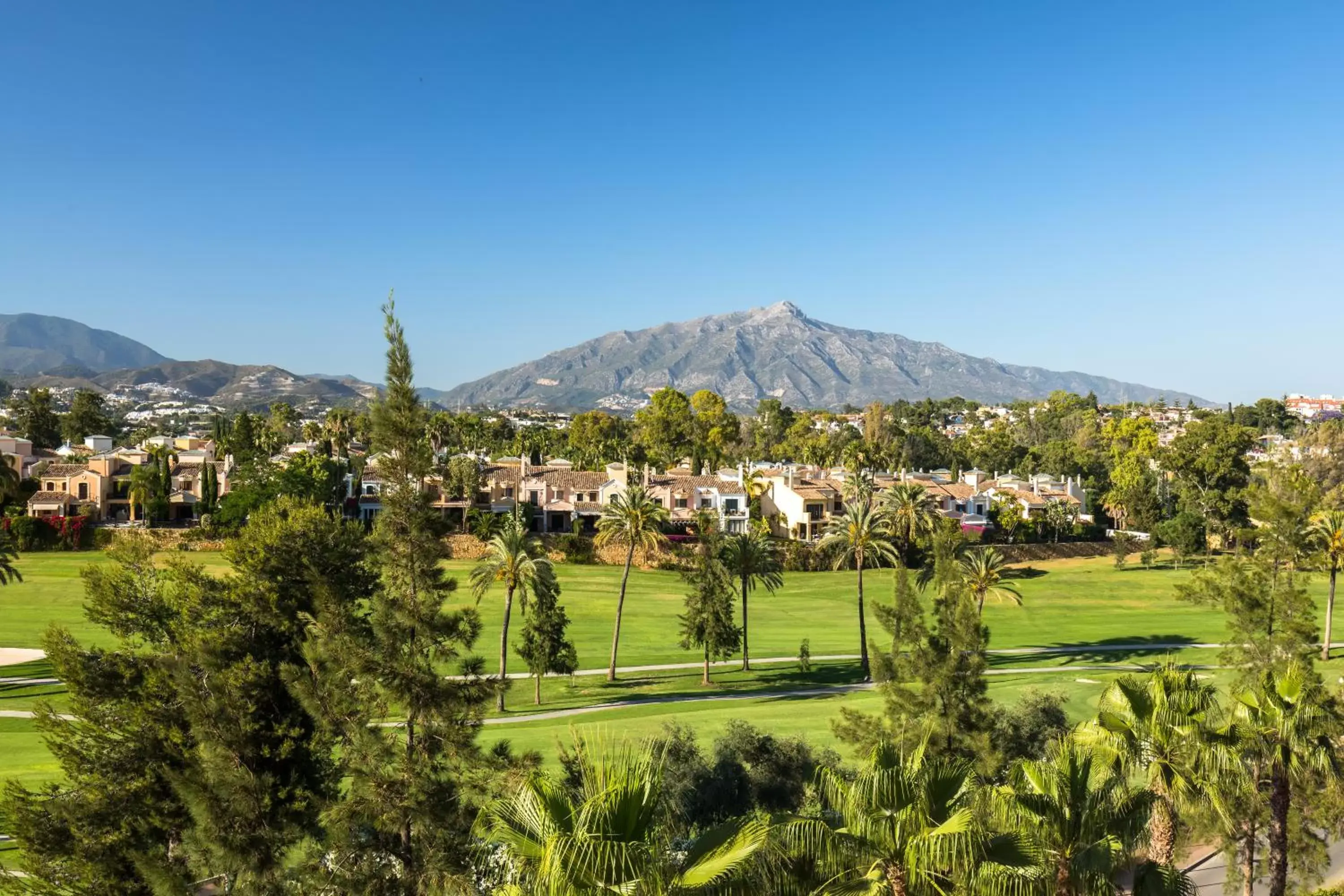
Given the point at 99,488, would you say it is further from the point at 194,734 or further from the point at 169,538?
the point at 194,734

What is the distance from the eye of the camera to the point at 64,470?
7856 cm

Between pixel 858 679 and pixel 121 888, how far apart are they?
110ft

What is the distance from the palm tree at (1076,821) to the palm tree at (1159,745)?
1.91 m

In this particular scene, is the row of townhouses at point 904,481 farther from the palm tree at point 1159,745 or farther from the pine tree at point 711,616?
the palm tree at point 1159,745

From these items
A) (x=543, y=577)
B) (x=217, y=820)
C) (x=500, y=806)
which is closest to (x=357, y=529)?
(x=217, y=820)

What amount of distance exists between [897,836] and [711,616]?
3205cm

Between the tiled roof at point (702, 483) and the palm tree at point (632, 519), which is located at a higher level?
the tiled roof at point (702, 483)

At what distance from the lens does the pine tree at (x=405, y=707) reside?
11.5m

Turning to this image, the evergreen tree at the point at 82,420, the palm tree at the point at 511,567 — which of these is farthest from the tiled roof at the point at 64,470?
the palm tree at the point at 511,567

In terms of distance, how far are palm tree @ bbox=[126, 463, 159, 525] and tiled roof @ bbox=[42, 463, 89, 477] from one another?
4.45 metres

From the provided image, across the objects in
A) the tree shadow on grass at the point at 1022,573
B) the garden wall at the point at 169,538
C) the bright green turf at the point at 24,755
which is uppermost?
the garden wall at the point at 169,538

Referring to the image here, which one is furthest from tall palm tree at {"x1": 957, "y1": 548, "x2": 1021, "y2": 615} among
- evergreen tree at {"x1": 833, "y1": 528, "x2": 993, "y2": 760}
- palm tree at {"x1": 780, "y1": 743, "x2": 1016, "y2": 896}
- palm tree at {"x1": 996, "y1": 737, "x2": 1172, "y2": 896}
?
palm tree at {"x1": 780, "y1": 743, "x2": 1016, "y2": 896}

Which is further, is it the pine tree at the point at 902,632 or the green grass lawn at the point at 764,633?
the green grass lawn at the point at 764,633

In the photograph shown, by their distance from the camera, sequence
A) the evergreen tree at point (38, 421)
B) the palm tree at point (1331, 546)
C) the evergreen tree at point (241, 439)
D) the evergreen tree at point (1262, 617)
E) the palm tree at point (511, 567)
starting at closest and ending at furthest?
the evergreen tree at point (1262, 617)
the palm tree at point (511, 567)
the palm tree at point (1331, 546)
the evergreen tree at point (241, 439)
the evergreen tree at point (38, 421)
